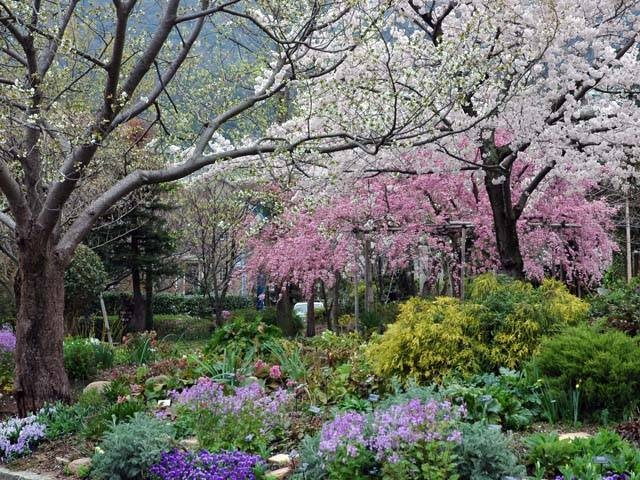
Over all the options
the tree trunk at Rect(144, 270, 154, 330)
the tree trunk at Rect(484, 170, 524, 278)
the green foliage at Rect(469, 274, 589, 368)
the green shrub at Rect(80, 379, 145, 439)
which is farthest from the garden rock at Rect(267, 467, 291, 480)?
the tree trunk at Rect(144, 270, 154, 330)

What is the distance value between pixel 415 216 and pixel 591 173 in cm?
401

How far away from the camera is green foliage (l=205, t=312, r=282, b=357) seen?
27.6 ft

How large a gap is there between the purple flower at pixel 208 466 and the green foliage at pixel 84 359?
4819mm

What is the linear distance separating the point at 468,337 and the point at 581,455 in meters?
2.14

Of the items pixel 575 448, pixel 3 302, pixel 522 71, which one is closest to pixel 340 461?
pixel 575 448

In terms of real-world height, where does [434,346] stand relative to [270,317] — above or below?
above

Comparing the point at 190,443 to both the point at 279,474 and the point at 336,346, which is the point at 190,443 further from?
the point at 336,346

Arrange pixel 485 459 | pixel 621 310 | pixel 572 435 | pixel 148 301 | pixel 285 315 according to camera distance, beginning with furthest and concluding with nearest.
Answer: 1. pixel 148 301
2. pixel 285 315
3. pixel 621 310
4. pixel 572 435
5. pixel 485 459

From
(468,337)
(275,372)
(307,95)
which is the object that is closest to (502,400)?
(468,337)

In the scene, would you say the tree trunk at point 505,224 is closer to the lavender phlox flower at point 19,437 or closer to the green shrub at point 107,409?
the green shrub at point 107,409

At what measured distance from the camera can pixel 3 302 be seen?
15602 mm

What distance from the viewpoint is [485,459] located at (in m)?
3.88

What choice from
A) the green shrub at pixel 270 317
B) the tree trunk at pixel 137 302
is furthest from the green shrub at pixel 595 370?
the tree trunk at pixel 137 302

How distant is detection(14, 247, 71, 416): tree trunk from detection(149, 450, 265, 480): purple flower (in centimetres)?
266
